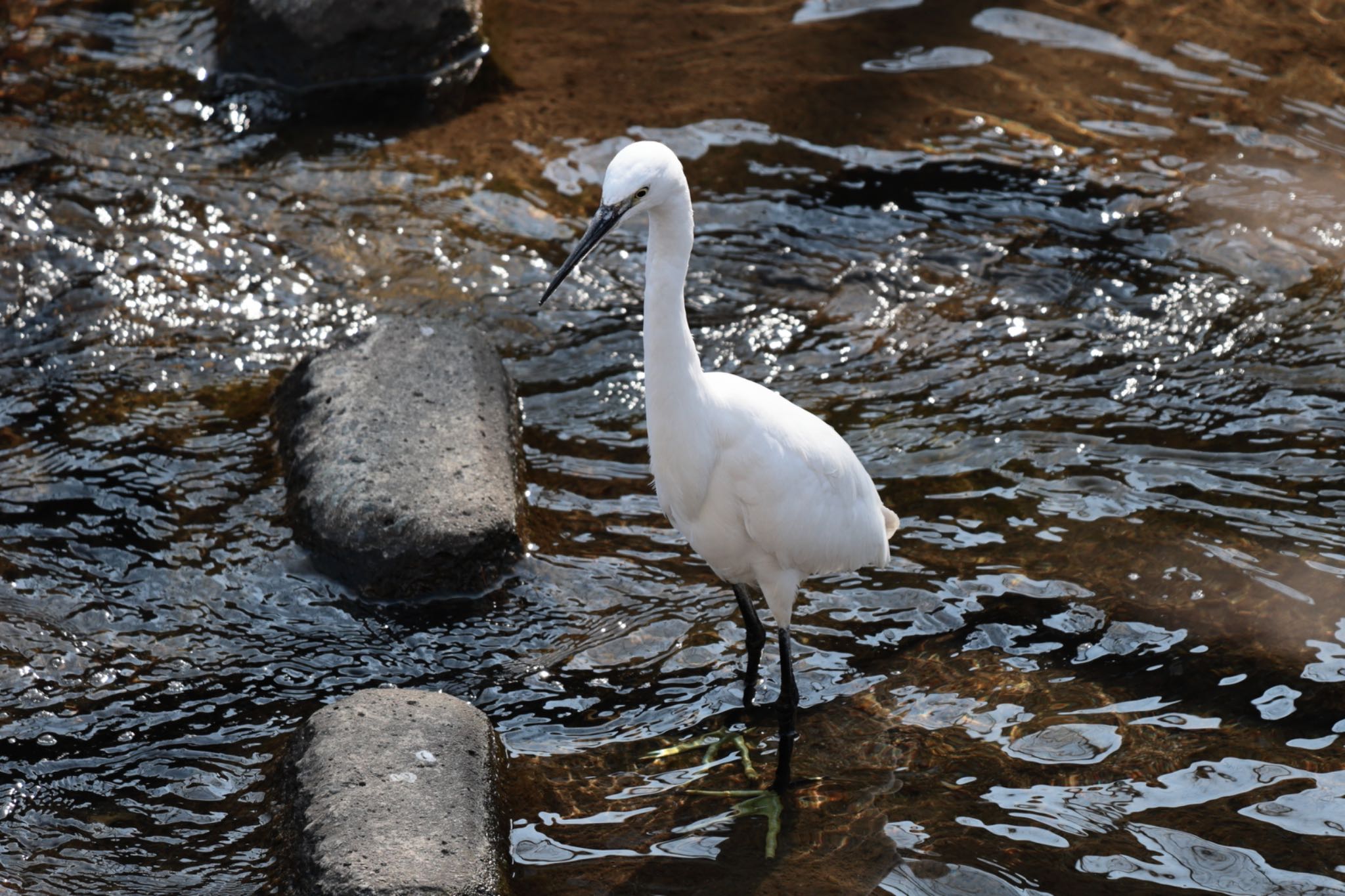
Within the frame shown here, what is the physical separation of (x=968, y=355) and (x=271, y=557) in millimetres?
3060

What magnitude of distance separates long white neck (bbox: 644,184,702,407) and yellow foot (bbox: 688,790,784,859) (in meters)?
1.20

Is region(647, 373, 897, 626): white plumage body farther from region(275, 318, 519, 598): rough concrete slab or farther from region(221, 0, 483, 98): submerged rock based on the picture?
region(221, 0, 483, 98): submerged rock

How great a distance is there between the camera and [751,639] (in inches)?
157

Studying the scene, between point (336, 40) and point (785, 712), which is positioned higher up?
point (336, 40)

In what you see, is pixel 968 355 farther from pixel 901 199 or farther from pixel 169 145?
pixel 169 145

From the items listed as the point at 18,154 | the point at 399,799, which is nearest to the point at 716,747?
the point at 399,799

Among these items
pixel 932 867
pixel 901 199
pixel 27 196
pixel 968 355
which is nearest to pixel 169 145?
pixel 27 196

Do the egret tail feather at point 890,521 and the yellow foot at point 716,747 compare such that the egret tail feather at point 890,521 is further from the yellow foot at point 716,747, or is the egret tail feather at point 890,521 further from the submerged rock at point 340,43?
the submerged rock at point 340,43

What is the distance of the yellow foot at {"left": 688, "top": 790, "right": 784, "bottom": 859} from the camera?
356cm

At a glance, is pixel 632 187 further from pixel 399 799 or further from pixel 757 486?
pixel 399 799

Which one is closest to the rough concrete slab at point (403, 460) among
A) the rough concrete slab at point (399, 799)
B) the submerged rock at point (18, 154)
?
the rough concrete slab at point (399, 799)

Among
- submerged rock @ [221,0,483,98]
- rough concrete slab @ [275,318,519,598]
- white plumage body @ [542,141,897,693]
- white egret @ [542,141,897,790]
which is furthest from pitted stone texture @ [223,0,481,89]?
white egret @ [542,141,897,790]

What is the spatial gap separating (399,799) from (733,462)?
1244mm

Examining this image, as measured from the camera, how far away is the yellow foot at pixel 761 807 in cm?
356
